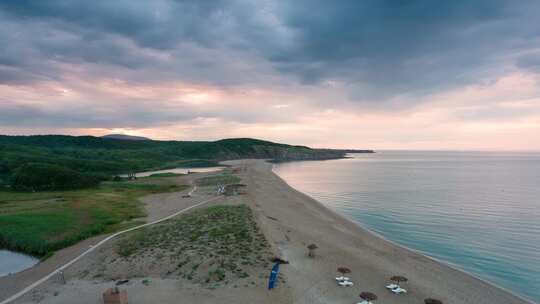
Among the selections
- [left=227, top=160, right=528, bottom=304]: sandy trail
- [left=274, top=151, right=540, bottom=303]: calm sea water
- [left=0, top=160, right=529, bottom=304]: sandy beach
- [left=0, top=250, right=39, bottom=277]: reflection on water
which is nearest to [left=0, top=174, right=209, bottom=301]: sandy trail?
[left=0, top=160, right=529, bottom=304]: sandy beach

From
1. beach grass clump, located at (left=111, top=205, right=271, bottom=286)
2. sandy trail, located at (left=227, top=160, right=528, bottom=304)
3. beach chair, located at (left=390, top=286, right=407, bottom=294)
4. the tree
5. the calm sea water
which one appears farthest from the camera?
the tree

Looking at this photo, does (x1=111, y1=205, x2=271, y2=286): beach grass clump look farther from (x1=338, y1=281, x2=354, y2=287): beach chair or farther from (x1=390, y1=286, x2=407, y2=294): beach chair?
(x1=390, y1=286, x2=407, y2=294): beach chair

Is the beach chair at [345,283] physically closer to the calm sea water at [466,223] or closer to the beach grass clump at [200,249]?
the beach grass clump at [200,249]

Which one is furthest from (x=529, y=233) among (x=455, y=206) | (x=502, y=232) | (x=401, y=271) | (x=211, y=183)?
(x=211, y=183)

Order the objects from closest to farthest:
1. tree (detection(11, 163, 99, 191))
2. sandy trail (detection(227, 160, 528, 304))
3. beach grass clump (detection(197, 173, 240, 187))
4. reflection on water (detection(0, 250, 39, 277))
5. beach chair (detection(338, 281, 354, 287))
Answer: sandy trail (detection(227, 160, 528, 304))
beach chair (detection(338, 281, 354, 287))
reflection on water (detection(0, 250, 39, 277))
tree (detection(11, 163, 99, 191))
beach grass clump (detection(197, 173, 240, 187))

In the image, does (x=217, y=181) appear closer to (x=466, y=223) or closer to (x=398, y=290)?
(x=466, y=223)

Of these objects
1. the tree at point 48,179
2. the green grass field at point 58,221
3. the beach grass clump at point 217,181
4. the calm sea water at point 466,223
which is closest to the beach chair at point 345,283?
the calm sea water at point 466,223
